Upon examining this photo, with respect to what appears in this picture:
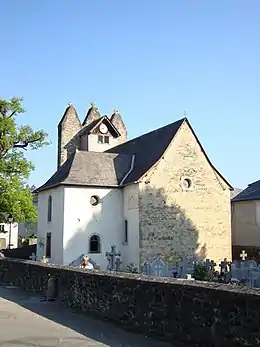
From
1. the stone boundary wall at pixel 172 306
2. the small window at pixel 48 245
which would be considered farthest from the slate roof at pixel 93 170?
the stone boundary wall at pixel 172 306

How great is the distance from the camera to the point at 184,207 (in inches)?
1324

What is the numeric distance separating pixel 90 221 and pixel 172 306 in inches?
974

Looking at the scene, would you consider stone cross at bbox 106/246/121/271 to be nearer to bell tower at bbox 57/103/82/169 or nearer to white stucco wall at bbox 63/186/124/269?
white stucco wall at bbox 63/186/124/269

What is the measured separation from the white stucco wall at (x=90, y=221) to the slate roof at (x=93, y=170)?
612mm

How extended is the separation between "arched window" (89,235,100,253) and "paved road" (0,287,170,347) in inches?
728

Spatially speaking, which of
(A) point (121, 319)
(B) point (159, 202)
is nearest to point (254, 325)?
(A) point (121, 319)

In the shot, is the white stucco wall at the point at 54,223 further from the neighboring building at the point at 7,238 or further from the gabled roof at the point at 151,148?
the neighboring building at the point at 7,238

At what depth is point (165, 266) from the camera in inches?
1019

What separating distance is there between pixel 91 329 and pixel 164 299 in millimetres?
2271

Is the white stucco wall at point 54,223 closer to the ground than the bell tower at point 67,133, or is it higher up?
closer to the ground

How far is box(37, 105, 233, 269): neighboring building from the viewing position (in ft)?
107

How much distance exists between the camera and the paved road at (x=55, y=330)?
30.7 feet

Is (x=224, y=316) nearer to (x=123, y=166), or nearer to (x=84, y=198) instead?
(x=84, y=198)

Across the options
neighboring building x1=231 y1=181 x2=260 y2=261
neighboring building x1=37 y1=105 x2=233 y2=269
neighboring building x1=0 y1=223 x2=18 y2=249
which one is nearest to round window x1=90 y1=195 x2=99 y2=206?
neighboring building x1=37 y1=105 x2=233 y2=269
